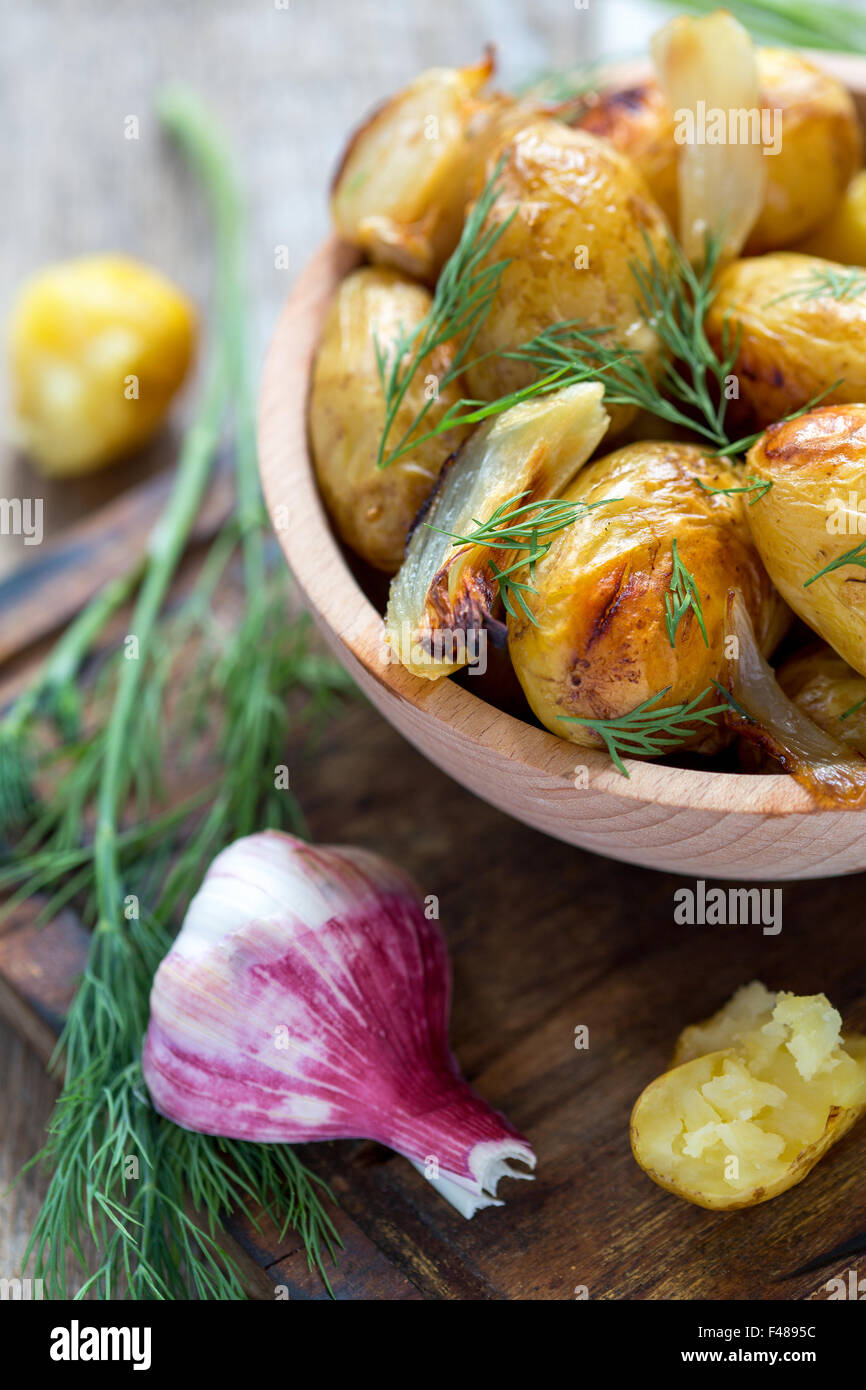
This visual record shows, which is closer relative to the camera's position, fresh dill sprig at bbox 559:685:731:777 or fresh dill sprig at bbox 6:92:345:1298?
fresh dill sprig at bbox 559:685:731:777

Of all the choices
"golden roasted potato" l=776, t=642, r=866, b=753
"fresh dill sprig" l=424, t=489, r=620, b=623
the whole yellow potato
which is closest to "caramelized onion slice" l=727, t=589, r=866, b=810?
"golden roasted potato" l=776, t=642, r=866, b=753

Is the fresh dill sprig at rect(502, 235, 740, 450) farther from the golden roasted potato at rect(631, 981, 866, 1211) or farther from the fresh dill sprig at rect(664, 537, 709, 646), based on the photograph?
the golden roasted potato at rect(631, 981, 866, 1211)

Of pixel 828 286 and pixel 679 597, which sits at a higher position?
pixel 828 286

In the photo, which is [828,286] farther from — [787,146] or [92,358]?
[92,358]

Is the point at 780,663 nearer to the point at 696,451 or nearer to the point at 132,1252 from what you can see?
the point at 696,451

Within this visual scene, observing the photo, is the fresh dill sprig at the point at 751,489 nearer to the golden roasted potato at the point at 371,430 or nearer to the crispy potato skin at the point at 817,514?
the crispy potato skin at the point at 817,514

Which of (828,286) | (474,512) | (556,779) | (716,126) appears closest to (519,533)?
(474,512)

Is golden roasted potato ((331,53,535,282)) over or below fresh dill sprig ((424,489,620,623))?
over
